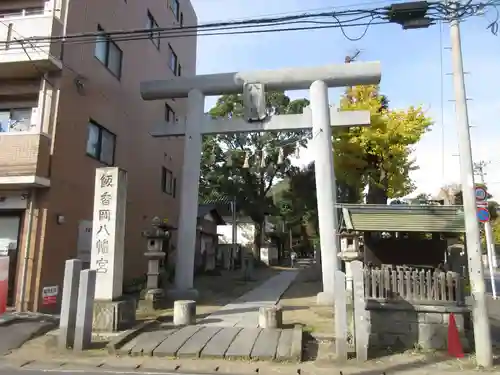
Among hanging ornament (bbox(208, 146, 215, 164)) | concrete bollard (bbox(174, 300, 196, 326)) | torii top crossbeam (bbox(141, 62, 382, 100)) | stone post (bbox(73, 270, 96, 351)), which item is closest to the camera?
stone post (bbox(73, 270, 96, 351))

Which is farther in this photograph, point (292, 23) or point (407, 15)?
point (292, 23)

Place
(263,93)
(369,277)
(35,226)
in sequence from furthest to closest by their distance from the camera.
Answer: (263,93)
(35,226)
(369,277)

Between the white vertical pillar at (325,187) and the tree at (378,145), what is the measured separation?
500cm

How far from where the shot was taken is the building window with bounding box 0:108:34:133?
1328cm

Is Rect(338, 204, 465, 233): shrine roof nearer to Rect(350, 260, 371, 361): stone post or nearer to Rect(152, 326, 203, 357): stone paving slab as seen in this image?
Rect(350, 260, 371, 361): stone post

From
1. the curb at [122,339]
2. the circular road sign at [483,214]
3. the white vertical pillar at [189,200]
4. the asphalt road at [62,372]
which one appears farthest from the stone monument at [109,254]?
the circular road sign at [483,214]

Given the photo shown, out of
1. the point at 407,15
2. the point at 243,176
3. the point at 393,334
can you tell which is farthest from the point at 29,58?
the point at 243,176

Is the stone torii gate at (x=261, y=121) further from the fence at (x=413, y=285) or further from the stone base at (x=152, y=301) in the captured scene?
the fence at (x=413, y=285)

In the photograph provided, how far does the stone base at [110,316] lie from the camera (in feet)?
32.1

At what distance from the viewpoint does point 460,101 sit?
831cm

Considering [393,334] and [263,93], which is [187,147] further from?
[393,334]

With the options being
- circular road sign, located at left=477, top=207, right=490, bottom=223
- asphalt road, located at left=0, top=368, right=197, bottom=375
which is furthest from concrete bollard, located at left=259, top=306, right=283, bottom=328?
circular road sign, located at left=477, top=207, right=490, bottom=223

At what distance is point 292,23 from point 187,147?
7625 millimetres

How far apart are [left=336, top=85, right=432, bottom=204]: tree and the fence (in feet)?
36.7
